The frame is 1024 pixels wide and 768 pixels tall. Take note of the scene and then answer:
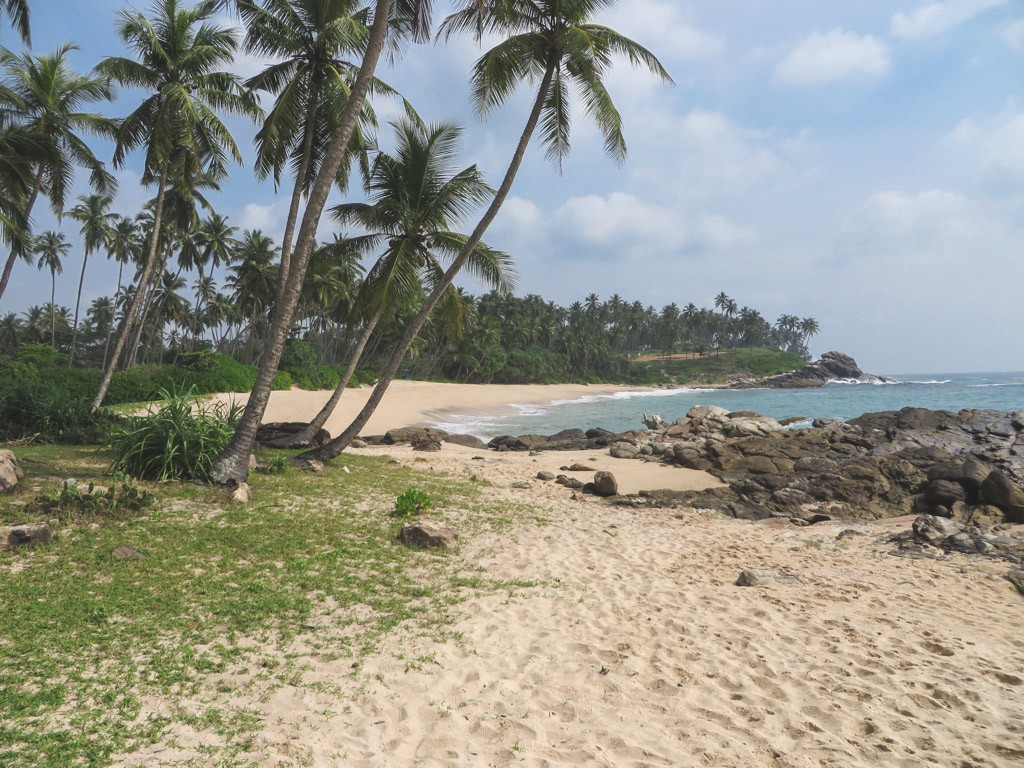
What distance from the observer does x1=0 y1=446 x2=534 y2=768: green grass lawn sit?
3371 millimetres

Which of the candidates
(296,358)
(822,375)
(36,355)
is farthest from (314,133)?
(822,375)

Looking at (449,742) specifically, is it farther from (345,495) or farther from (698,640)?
(345,495)

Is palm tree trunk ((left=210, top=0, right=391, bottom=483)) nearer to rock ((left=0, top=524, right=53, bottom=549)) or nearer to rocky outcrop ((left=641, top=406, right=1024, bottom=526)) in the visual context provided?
rock ((left=0, top=524, right=53, bottom=549))

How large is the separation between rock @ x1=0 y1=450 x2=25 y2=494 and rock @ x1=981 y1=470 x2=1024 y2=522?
17.3 meters

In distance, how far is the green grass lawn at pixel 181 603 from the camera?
133 inches

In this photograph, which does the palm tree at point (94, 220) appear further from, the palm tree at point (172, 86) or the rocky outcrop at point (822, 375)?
the rocky outcrop at point (822, 375)

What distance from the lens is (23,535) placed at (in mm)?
5848

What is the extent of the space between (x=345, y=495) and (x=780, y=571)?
7.21m

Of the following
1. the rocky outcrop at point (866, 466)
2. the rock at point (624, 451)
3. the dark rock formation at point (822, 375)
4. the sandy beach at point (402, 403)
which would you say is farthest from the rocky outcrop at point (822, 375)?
the rock at point (624, 451)

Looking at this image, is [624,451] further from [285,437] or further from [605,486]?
[285,437]

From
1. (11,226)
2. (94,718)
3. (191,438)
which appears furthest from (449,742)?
(11,226)

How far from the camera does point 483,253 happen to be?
14.0 metres

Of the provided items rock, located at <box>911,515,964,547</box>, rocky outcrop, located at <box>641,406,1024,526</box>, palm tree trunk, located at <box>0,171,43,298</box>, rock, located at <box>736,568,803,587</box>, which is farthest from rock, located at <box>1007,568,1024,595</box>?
palm tree trunk, located at <box>0,171,43,298</box>

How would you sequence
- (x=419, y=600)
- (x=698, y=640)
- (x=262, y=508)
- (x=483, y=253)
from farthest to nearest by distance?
(x=483, y=253)
(x=262, y=508)
(x=419, y=600)
(x=698, y=640)
